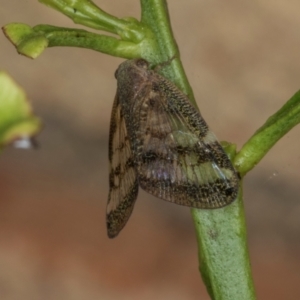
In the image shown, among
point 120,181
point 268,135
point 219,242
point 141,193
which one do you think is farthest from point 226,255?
point 141,193

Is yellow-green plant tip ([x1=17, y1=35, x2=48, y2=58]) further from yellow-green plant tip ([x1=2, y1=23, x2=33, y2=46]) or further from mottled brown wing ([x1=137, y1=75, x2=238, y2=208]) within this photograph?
mottled brown wing ([x1=137, y1=75, x2=238, y2=208])

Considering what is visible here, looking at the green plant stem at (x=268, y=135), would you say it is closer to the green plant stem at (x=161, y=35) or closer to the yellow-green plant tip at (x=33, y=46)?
the green plant stem at (x=161, y=35)

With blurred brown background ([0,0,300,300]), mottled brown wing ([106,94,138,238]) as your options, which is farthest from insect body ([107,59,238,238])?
→ blurred brown background ([0,0,300,300])

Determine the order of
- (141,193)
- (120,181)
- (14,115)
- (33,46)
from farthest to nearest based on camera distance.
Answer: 1. (141,193)
2. (120,181)
3. (33,46)
4. (14,115)

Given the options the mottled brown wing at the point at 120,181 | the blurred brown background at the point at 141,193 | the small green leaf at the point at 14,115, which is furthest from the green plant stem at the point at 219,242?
the blurred brown background at the point at 141,193

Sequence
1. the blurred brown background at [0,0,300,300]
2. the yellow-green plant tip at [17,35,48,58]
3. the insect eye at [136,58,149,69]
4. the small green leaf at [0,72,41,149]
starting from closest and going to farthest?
the small green leaf at [0,72,41,149] < the yellow-green plant tip at [17,35,48,58] < the insect eye at [136,58,149,69] < the blurred brown background at [0,0,300,300]

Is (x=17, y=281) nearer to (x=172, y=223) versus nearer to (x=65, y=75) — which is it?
(x=172, y=223)

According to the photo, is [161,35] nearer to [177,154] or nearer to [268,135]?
[268,135]
